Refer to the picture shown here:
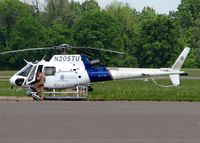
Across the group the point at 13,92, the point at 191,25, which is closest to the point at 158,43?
the point at 191,25

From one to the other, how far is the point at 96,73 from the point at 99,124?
59.6 feet

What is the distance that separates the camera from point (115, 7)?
398 feet

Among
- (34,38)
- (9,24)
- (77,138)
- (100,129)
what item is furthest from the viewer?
(9,24)

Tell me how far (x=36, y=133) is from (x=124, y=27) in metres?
99.5

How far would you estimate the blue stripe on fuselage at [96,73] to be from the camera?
33469 millimetres

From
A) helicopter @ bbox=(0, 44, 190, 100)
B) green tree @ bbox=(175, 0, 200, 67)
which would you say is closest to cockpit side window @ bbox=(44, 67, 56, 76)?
helicopter @ bbox=(0, 44, 190, 100)

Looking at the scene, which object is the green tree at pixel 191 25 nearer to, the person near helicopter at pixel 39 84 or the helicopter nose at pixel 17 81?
the helicopter nose at pixel 17 81

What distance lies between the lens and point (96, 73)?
33781 mm

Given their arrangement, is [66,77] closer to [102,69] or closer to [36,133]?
[102,69]

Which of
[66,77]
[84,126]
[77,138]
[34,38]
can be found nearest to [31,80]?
[66,77]

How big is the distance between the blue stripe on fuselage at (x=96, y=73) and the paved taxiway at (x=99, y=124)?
12.8m

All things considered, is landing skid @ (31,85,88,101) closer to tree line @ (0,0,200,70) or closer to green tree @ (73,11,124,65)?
tree line @ (0,0,200,70)

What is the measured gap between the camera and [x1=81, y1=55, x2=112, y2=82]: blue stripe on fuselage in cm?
3347

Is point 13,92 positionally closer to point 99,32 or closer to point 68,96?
point 68,96
